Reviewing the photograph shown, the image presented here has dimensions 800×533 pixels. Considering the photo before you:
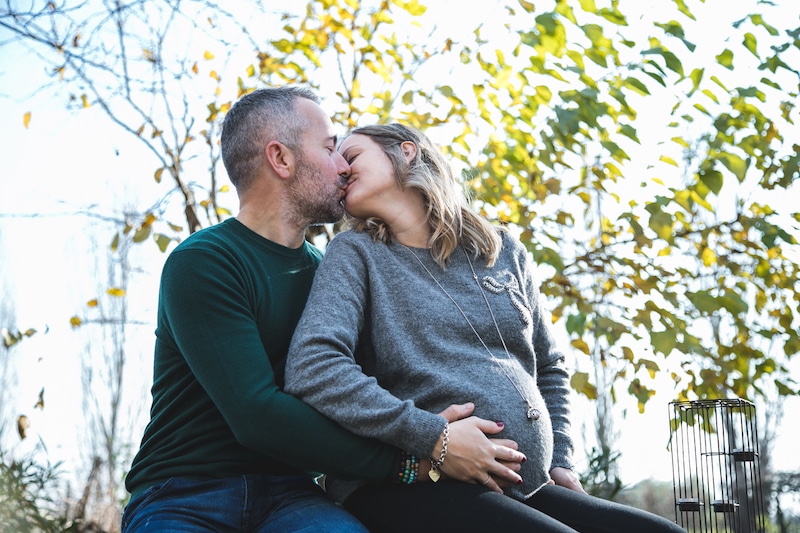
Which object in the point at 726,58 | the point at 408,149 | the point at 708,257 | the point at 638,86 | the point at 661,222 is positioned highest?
the point at 726,58

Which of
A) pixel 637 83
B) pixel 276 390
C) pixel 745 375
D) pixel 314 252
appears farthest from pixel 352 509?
pixel 745 375

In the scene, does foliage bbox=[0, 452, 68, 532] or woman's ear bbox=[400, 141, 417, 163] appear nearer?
woman's ear bbox=[400, 141, 417, 163]

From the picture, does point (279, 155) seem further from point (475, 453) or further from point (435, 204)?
point (475, 453)

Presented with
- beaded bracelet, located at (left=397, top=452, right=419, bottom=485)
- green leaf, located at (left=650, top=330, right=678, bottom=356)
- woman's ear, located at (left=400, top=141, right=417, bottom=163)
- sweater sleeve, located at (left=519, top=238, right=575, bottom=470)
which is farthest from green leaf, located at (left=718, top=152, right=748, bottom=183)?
beaded bracelet, located at (left=397, top=452, right=419, bottom=485)

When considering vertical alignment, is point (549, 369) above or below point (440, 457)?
above

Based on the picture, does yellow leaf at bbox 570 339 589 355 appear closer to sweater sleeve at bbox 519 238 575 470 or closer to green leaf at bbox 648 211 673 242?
green leaf at bbox 648 211 673 242

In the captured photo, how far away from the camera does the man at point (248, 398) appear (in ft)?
4.99

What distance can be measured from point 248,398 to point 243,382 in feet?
0.12

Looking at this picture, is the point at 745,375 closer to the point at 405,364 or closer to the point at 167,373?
the point at 405,364

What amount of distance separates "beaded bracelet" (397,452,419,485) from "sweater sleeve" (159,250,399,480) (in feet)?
0.05

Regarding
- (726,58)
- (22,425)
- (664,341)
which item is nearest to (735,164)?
(726,58)

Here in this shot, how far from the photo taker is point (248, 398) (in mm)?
1517

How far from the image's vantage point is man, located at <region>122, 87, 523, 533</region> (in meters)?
1.52

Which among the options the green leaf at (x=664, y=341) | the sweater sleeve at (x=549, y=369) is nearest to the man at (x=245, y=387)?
the sweater sleeve at (x=549, y=369)
